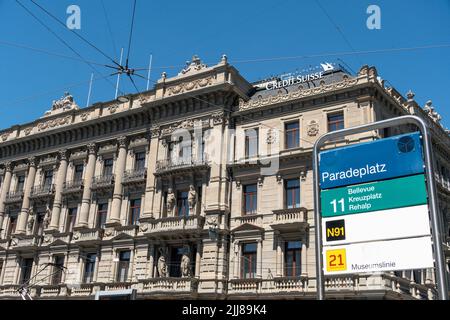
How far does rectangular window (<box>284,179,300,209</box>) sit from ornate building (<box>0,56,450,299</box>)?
0.25ft

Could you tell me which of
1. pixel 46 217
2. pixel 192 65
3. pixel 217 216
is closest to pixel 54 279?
pixel 46 217

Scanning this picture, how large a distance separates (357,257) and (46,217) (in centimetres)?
3739

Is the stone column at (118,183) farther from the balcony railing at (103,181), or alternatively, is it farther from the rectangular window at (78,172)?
the rectangular window at (78,172)

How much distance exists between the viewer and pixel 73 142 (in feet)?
141

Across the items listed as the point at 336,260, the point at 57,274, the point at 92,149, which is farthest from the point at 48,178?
the point at 336,260

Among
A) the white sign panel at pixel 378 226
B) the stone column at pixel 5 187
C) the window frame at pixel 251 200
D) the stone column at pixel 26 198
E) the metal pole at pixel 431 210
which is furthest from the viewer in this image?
the stone column at pixel 5 187

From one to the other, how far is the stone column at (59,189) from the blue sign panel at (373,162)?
116ft

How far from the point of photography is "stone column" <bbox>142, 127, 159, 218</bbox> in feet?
117

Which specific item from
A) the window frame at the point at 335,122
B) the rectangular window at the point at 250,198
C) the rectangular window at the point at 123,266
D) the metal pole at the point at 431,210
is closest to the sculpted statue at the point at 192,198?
the rectangular window at the point at 250,198

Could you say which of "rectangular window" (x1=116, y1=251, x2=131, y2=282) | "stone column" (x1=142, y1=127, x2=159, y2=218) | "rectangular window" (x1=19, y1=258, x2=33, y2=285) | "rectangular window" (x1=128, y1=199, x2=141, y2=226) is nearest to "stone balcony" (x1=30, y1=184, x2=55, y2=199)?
"rectangular window" (x1=19, y1=258, x2=33, y2=285)

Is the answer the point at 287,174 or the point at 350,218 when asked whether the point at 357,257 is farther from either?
the point at 287,174

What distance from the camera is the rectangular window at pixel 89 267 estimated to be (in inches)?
1460

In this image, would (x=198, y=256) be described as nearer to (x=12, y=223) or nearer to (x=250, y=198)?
(x=250, y=198)

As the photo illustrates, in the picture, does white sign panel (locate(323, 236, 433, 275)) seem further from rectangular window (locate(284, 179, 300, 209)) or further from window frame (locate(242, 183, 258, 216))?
window frame (locate(242, 183, 258, 216))
